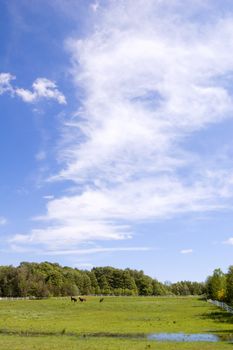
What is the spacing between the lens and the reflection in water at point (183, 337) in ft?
152

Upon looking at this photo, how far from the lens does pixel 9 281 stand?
191875 mm

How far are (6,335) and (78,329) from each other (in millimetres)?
10000

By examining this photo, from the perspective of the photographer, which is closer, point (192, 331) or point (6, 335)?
point (6, 335)

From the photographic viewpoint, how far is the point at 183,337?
4906 centimetres

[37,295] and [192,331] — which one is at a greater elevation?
[37,295]

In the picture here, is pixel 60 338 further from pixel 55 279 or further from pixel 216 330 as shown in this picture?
pixel 55 279

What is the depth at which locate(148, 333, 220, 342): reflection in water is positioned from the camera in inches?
1828

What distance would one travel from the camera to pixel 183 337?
49.1 meters

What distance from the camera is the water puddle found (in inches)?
1827

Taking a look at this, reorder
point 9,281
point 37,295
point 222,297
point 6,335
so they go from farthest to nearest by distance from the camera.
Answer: point 9,281 < point 37,295 < point 222,297 < point 6,335

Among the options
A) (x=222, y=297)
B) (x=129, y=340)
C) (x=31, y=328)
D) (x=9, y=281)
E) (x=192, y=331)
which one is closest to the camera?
(x=129, y=340)

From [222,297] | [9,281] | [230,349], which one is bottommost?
[230,349]

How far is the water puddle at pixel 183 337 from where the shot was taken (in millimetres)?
46406

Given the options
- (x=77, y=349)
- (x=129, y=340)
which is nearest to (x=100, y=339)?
(x=129, y=340)
